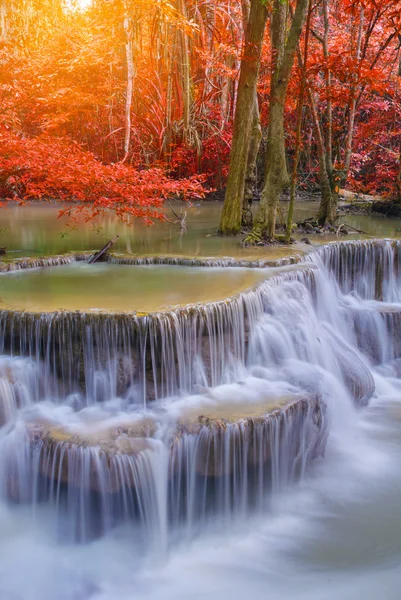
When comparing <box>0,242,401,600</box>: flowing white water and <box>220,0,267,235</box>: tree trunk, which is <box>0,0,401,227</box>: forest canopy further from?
<box>0,242,401,600</box>: flowing white water

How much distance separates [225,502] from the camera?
5.35 meters

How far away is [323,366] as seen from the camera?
7477 millimetres

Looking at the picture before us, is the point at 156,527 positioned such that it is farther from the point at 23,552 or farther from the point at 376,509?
the point at 376,509

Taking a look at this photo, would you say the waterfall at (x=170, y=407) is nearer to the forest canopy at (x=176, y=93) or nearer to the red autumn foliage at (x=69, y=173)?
the red autumn foliage at (x=69, y=173)

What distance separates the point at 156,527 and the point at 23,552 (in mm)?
1152

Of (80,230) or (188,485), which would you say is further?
(80,230)

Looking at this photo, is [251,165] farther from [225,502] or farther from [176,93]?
[225,502]

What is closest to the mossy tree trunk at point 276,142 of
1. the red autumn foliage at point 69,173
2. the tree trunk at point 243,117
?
the tree trunk at point 243,117

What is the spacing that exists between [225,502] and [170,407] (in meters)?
1.10

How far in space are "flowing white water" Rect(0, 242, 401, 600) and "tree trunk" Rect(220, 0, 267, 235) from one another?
14.7ft

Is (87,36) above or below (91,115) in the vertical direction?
above

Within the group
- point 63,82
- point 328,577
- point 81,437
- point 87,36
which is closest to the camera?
point 328,577

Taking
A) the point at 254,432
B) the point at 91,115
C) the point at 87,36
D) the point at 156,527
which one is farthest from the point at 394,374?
the point at 87,36

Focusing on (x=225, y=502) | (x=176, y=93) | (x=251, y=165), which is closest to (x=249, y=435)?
(x=225, y=502)
